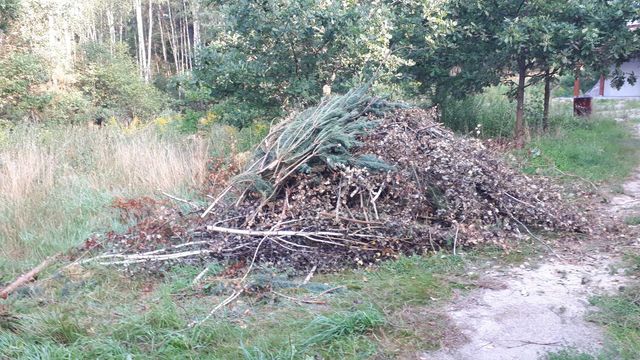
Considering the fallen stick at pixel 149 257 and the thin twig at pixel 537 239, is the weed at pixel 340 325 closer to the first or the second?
the fallen stick at pixel 149 257

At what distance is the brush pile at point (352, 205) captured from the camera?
570cm

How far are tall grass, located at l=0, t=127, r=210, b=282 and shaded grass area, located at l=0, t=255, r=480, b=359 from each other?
1265 millimetres

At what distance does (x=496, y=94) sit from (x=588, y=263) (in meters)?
9.79

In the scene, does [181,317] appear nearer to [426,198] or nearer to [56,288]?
[56,288]

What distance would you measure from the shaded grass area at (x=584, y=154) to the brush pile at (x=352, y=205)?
2686 millimetres

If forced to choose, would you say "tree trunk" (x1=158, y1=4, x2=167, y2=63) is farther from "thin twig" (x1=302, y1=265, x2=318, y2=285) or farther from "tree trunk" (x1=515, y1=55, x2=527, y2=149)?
"thin twig" (x1=302, y1=265, x2=318, y2=285)

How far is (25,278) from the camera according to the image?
17.4 feet

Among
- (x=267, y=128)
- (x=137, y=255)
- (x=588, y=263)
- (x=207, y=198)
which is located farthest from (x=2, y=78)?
(x=588, y=263)

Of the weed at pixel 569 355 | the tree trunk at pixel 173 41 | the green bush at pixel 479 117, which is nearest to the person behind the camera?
the weed at pixel 569 355

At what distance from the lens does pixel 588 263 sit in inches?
222

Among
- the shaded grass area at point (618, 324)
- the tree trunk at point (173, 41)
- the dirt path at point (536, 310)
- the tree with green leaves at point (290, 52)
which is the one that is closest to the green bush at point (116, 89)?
the tree with green leaves at point (290, 52)

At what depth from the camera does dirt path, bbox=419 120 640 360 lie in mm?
4035

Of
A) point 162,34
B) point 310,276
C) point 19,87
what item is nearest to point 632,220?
point 310,276

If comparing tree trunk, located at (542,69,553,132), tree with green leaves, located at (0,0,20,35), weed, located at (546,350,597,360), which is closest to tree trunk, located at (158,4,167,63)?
tree with green leaves, located at (0,0,20,35)
